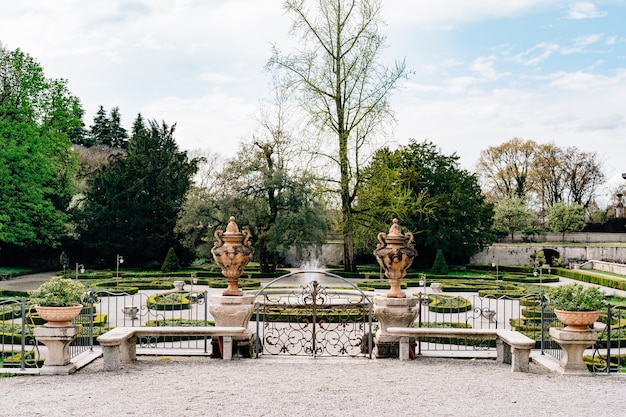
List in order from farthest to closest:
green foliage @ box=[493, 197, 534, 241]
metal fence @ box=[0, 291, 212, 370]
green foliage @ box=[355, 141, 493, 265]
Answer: green foliage @ box=[493, 197, 534, 241], green foliage @ box=[355, 141, 493, 265], metal fence @ box=[0, 291, 212, 370]

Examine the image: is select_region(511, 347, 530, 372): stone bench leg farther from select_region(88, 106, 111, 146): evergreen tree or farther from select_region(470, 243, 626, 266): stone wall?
select_region(88, 106, 111, 146): evergreen tree

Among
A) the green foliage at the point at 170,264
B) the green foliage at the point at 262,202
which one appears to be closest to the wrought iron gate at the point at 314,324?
the green foliage at the point at 262,202

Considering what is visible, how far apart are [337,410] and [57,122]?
2947 centimetres

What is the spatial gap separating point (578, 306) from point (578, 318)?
7.0 inches

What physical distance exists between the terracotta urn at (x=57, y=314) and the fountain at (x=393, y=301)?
187 inches

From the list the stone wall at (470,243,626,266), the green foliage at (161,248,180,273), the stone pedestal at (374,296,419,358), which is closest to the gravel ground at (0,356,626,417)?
the stone pedestal at (374,296,419,358)

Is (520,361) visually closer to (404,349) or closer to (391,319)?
(404,349)

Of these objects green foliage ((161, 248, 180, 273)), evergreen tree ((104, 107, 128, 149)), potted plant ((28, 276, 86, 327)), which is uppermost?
evergreen tree ((104, 107, 128, 149))

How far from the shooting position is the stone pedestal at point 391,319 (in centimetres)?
983

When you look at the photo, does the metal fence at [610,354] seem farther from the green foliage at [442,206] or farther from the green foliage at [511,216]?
the green foliage at [511,216]

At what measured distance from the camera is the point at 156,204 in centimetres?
3588

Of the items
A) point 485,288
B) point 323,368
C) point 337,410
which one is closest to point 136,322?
point 323,368

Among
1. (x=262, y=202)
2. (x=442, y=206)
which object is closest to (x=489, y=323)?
(x=262, y=202)

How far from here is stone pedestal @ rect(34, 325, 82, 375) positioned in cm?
826
